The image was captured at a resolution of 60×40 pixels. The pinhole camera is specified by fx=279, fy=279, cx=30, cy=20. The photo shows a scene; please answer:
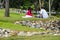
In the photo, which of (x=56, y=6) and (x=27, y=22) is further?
(x=56, y=6)

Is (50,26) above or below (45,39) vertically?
below

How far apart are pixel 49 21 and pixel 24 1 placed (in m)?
19.0

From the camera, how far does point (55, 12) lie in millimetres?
36375

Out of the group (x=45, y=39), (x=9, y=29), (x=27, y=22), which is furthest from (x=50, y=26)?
(x=45, y=39)

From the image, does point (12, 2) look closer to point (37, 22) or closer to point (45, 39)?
point (37, 22)

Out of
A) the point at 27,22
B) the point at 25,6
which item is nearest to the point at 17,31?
the point at 27,22

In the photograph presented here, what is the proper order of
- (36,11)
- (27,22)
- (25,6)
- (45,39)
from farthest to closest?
(25,6), (36,11), (27,22), (45,39)

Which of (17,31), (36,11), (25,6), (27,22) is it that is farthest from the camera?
(25,6)

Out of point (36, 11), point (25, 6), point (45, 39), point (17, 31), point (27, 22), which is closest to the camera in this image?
point (45, 39)

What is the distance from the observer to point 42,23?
64.4 ft

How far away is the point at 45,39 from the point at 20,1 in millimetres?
28538

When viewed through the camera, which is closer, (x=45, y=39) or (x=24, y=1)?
(x=45, y=39)

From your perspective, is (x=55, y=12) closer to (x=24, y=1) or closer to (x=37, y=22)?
(x=24, y=1)

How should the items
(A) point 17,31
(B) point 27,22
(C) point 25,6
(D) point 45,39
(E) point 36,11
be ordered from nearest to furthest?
(D) point 45,39 → (A) point 17,31 → (B) point 27,22 → (E) point 36,11 → (C) point 25,6
